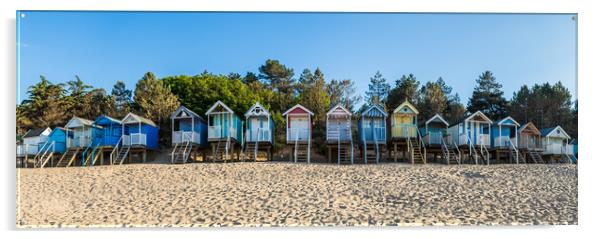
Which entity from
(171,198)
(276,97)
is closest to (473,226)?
(171,198)

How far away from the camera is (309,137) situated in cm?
2048

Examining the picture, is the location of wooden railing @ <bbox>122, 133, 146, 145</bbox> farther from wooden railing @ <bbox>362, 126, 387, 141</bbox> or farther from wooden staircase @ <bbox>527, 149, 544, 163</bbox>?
wooden staircase @ <bbox>527, 149, 544, 163</bbox>

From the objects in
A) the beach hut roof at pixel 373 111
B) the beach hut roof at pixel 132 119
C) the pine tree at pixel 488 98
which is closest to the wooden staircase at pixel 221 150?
the beach hut roof at pixel 132 119

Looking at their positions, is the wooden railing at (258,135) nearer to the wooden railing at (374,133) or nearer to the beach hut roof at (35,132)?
the wooden railing at (374,133)

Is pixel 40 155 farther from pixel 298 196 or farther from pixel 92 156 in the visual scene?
pixel 298 196

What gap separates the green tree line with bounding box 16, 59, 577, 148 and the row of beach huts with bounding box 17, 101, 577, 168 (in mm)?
608

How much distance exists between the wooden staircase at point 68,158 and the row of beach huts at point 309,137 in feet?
0.28

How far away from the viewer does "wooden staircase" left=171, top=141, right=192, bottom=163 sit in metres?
Result: 19.8

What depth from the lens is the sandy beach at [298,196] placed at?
1198 cm

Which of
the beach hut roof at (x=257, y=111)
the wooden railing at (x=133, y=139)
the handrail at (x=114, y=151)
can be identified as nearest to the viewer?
the handrail at (x=114, y=151)

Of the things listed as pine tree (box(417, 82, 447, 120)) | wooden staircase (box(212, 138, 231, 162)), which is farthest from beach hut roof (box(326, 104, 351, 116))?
wooden staircase (box(212, 138, 231, 162))

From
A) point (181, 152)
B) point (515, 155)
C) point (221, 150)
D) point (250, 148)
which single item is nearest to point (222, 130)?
point (221, 150)
